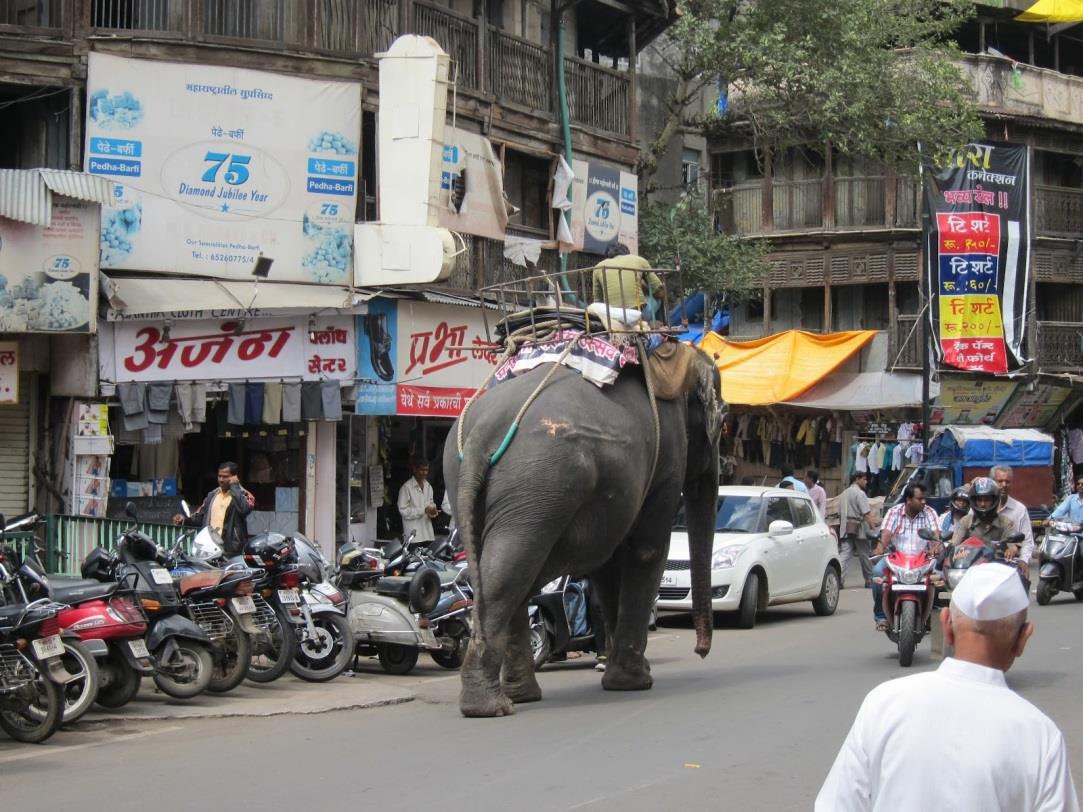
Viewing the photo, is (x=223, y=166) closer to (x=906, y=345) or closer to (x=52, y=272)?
(x=52, y=272)

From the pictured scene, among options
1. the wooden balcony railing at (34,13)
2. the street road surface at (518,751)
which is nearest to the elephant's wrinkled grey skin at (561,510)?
the street road surface at (518,751)

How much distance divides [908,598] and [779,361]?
63.6 ft

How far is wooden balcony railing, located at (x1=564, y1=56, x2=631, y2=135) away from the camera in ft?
77.6

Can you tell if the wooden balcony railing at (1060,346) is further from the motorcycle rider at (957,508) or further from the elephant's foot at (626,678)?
the elephant's foot at (626,678)

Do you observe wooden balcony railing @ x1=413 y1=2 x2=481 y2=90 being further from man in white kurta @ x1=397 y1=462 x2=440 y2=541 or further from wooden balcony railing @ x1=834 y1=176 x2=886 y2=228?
wooden balcony railing @ x1=834 y1=176 x2=886 y2=228

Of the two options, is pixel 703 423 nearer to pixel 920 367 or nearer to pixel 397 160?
pixel 397 160

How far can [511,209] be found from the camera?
72.4ft

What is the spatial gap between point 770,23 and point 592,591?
13.2 meters

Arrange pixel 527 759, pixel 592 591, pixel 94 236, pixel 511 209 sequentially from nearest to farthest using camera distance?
1. pixel 527 759
2. pixel 592 591
3. pixel 94 236
4. pixel 511 209

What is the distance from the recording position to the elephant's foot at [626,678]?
11406mm

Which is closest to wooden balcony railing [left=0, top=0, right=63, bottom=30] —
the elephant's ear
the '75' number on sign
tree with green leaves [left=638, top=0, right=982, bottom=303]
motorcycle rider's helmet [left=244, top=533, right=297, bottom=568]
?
the '75' number on sign

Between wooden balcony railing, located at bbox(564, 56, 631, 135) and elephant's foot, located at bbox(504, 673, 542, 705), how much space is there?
46.5 feet

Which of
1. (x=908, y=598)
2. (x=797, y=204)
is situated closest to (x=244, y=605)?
(x=908, y=598)

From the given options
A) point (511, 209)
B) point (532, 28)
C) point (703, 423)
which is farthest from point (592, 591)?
point (532, 28)
